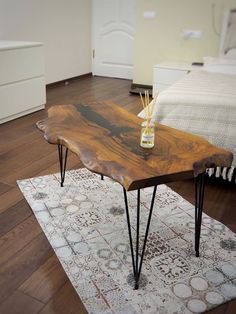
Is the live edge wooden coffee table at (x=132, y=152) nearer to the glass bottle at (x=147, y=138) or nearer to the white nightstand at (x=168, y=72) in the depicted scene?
the glass bottle at (x=147, y=138)

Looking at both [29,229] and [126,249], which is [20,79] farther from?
[126,249]

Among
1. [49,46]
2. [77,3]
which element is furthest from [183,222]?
[77,3]

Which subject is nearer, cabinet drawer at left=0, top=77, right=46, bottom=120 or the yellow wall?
cabinet drawer at left=0, top=77, right=46, bottom=120

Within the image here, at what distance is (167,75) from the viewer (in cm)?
388

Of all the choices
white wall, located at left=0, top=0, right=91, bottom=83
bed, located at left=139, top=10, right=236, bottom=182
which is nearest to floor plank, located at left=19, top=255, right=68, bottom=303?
bed, located at left=139, top=10, right=236, bottom=182

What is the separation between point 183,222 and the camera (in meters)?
1.77

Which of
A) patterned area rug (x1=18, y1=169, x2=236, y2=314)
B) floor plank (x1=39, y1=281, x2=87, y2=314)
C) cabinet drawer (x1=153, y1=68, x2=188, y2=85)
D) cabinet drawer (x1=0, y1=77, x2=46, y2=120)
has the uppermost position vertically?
cabinet drawer (x1=153, y1=68, x2=188, y2=85)

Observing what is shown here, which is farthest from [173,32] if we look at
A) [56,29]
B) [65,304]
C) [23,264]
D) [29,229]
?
[65,304]

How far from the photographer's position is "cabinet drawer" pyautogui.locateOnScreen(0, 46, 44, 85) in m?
3.02

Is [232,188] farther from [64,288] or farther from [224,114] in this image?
[64,288]

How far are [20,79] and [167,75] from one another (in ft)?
5.45

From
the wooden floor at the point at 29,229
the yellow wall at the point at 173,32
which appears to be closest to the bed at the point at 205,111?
the wooden floor at the point at 29,229

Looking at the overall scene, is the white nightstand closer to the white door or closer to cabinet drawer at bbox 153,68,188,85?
cabinet drawer at bbox 153,68,188,85

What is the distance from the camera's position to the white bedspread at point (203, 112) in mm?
2057
